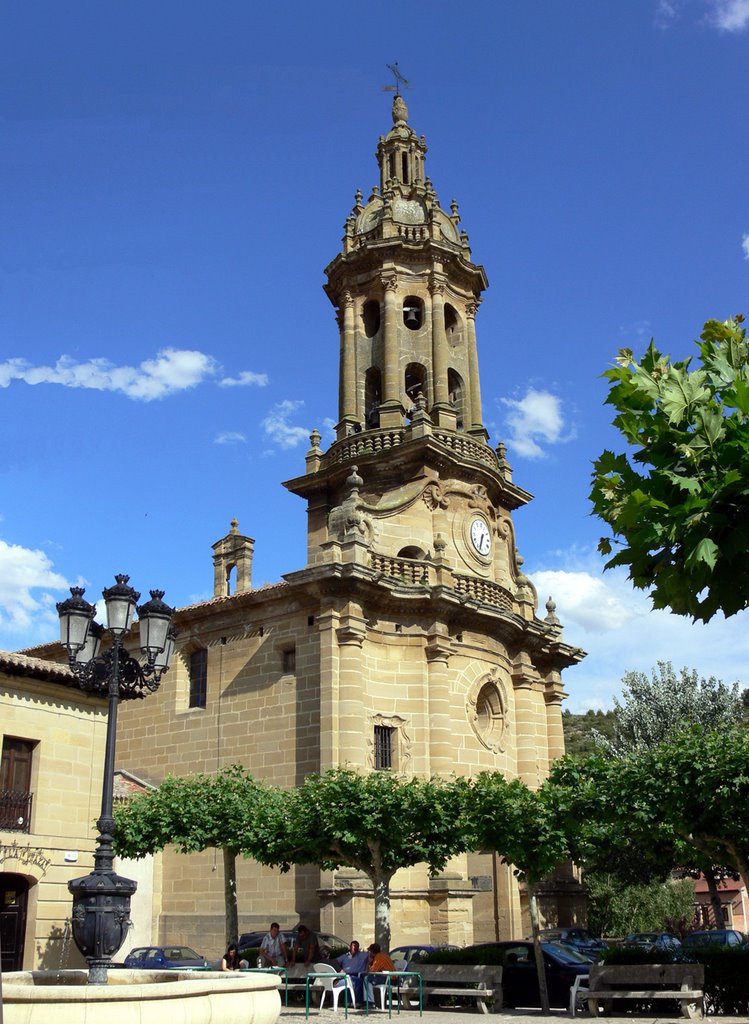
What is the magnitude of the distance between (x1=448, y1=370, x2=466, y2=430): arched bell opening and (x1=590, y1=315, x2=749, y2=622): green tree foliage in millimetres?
26191

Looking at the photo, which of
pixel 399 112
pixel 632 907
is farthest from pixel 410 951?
pixel 399 112

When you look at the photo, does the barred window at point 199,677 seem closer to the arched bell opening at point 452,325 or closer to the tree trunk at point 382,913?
the tree trunk at point 382,913

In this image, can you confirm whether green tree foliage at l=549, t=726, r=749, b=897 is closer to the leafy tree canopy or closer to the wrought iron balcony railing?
the leafy tree canopy

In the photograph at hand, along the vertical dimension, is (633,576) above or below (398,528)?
below

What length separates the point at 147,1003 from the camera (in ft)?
27.2

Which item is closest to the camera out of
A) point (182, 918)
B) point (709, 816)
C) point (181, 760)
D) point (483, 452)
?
point (709, 816)

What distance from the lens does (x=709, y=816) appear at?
1742 centimetres

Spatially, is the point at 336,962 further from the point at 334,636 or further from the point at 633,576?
the point at 633,576

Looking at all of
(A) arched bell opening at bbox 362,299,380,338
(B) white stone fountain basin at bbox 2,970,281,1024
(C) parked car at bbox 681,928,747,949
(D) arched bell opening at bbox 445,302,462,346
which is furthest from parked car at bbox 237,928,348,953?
(D) arched bell opening at bbox 445,302,462,346

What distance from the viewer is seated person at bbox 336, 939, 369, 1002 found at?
59.7 ft

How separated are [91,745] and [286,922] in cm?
809

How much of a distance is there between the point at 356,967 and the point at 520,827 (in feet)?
12.5

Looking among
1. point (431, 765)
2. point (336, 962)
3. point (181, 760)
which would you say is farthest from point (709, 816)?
point (181, 760)

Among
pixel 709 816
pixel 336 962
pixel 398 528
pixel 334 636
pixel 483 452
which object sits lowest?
pixel 336 962
